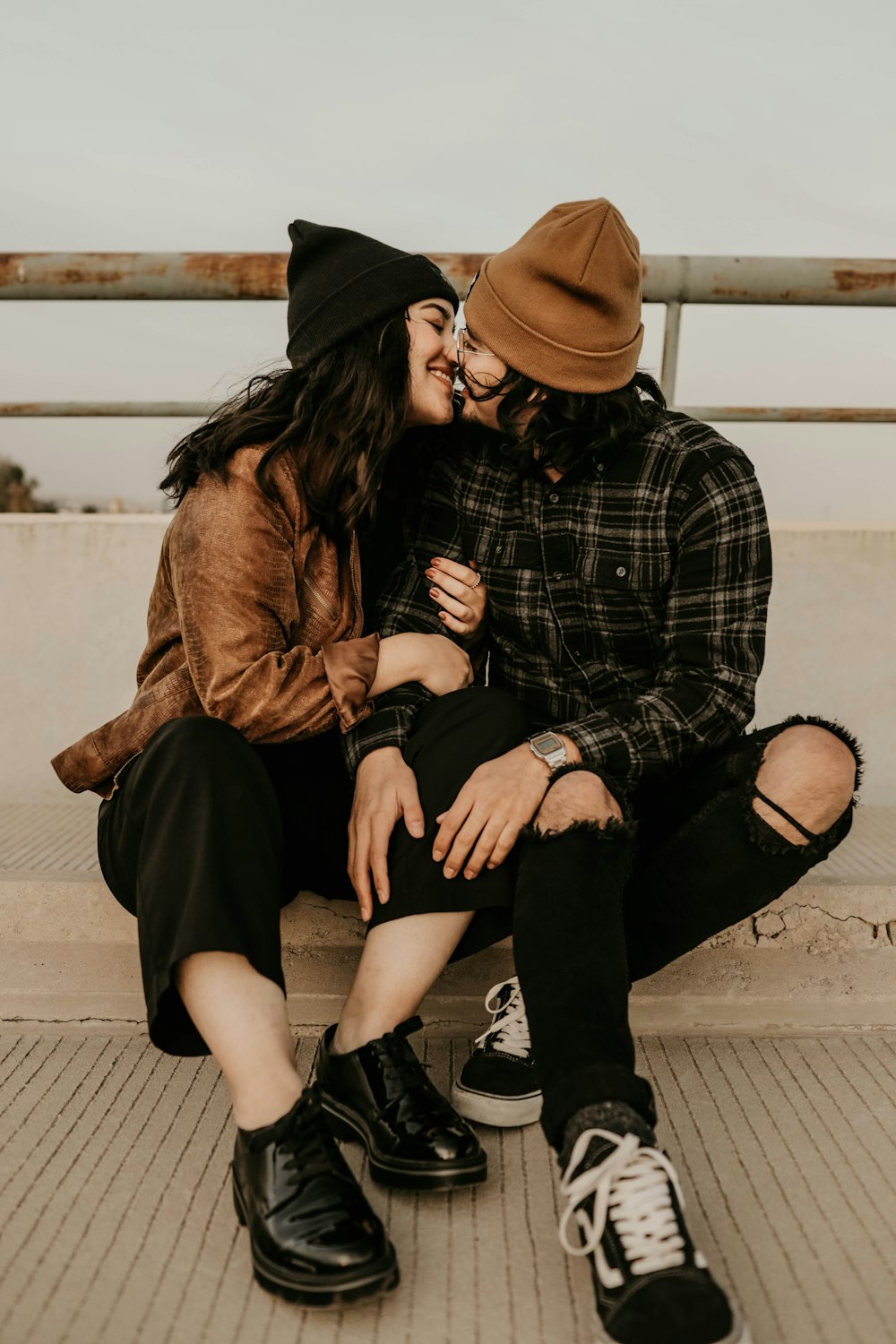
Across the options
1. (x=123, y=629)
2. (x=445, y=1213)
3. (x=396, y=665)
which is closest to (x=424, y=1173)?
(x=445, y=1213)

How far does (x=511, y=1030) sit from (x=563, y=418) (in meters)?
0.91

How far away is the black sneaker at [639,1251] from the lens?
2.81 ft

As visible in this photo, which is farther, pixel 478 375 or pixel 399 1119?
pixel 478 375

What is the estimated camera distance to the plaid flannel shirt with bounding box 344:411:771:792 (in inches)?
54.9

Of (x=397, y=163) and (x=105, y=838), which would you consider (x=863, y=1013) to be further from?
(x=397, y=163)

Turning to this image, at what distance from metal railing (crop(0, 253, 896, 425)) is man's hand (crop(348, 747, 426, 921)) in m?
1.17

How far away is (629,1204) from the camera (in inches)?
36.7

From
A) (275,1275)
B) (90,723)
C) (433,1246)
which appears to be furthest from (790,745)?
(90,723)

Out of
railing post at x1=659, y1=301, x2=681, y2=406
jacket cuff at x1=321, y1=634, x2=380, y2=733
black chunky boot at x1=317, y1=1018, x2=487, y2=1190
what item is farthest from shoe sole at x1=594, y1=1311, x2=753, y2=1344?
railing post at x1=659, y1=301, x2=681, y2=406

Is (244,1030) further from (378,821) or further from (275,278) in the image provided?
(275,278)

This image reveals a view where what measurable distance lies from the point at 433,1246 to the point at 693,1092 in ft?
1.68

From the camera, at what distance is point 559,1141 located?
1.01m

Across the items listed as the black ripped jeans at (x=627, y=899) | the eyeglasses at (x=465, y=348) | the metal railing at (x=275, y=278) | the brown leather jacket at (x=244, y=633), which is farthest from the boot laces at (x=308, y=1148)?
the metal railing at (x=275, y=278)

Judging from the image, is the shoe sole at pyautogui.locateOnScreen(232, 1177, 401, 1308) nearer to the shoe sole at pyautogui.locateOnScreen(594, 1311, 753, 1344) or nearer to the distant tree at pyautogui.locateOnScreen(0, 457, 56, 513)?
the shoe sole at pyautogui.locateOnScreen(594, 1311, 753, 1344)
